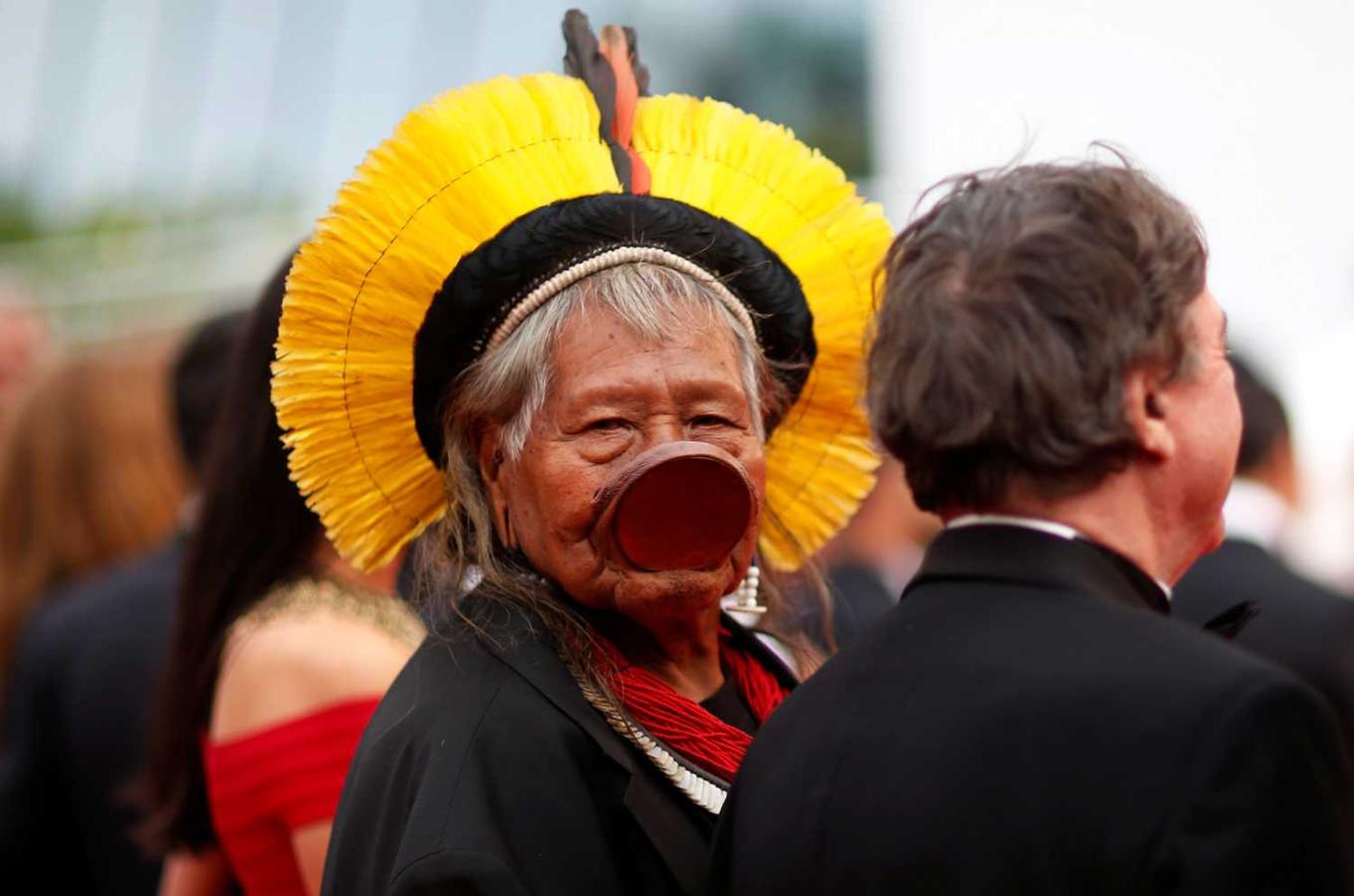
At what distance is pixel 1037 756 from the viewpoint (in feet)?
5.38

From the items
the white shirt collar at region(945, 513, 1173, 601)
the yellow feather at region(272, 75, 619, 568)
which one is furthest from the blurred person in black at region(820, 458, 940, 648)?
the white shirt collar at region(945, 513, 1173, 601)

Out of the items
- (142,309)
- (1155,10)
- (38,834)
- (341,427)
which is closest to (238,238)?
(142,309)

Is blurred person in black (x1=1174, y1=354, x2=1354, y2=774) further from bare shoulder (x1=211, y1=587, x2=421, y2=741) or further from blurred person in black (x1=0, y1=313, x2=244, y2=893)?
blurred person in black (x1=0, y1=313, x2=244, y2=893)

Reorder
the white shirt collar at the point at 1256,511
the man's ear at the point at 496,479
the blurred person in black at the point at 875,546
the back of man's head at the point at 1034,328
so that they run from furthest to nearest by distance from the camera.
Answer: the blurred person in black at the point at 875,546, the white shirt collar at the point at 1256,511, the man's ear at the point at 496,479, the back of man's head at the point at 1034,328

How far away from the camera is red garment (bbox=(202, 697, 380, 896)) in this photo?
8.70ft

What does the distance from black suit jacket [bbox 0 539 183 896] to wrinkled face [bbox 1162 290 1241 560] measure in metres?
2.31

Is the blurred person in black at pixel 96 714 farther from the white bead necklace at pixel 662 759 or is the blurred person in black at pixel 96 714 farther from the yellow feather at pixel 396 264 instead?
the white bead necklace at pixel 662 759

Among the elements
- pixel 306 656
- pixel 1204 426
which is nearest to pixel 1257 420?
pixel 306 656

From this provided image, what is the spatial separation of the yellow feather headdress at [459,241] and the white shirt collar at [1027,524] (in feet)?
1.85

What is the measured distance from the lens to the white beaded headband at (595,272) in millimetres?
2301

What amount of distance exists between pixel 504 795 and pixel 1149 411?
83 centimetres

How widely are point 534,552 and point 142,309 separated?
11.6m

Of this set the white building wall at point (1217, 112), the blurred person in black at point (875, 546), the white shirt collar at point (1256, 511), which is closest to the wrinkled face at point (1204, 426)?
the blurred person in black at point (875, 546)

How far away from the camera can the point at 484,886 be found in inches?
76.5
